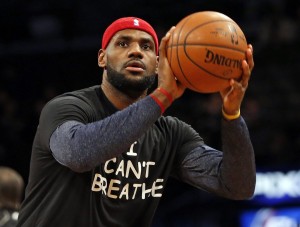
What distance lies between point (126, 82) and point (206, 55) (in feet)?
1.87

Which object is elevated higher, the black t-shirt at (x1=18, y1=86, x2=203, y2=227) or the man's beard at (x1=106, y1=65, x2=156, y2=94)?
the man's beard at (x1=106, y1=65, x2=156, y2=94)

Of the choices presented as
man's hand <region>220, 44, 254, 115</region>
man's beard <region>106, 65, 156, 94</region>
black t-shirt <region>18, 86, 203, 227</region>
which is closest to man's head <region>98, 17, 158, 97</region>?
man's beard <region>106, 65, 156, 94</region>

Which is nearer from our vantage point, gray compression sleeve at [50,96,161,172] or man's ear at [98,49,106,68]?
gray compression sleeve at [50,96,161,172]

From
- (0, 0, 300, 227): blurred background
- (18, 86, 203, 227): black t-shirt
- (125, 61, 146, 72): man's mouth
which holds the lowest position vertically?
(0, 0, 300, 227): blurred background

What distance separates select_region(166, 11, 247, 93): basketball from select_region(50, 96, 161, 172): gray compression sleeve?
0.88 ft

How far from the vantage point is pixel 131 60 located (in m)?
3.84

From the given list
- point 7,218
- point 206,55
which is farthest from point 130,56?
point 7,218

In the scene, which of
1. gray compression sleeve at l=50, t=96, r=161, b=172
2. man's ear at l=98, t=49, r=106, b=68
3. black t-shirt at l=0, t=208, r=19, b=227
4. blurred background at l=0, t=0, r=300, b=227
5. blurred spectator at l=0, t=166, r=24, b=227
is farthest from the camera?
blurred background at l=0, t=0, r=300, b=227

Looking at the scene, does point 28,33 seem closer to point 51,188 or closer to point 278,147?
point 278,147

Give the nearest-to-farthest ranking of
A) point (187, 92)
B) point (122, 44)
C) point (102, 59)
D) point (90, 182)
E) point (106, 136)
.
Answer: point (106, 136)
point (90, 182)
point (122, 44)
point (102, 59)
point (187, 92)

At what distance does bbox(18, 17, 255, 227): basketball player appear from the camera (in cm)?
335

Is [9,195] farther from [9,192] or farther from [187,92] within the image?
[187,92]

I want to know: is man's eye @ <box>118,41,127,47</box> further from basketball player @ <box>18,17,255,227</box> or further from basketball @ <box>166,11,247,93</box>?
basketball @ <box>166,11,247,93</box>

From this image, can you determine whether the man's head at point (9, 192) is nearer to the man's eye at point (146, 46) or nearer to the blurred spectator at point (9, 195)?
the blurred spectator at point (9, 195)
